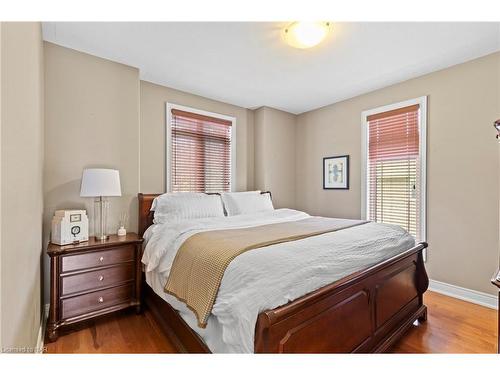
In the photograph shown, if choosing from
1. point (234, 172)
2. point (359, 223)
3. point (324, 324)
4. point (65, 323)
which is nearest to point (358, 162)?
point (359, 223)

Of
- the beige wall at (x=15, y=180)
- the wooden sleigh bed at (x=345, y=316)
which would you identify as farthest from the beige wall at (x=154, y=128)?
the beige wall at (x=15, y=180)

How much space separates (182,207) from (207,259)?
129 cm

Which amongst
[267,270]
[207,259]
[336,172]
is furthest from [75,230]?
[336,172]

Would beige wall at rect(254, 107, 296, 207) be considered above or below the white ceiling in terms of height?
below

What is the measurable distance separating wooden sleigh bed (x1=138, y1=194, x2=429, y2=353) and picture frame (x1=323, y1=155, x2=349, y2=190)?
1717mm

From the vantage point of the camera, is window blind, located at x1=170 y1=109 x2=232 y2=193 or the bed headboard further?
window blind, located at x1=170 y1=109 x2=232 y2=193

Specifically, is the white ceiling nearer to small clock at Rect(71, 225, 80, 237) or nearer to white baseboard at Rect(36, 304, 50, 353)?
small clock at Rect(71, 225, 80, 237)

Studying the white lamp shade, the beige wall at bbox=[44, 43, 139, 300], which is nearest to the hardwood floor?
the beige wall at bbox=[44, 43, 139, 300]

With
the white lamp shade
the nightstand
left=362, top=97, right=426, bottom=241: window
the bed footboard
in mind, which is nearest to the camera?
the bed footboard

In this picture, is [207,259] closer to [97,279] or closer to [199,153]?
[97,279]

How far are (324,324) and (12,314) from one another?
140 cm

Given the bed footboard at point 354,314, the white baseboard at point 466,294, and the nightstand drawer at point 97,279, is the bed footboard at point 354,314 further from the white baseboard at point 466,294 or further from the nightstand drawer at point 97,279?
the nightstand drawer at point 97,279

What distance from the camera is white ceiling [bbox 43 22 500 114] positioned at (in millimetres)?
2115

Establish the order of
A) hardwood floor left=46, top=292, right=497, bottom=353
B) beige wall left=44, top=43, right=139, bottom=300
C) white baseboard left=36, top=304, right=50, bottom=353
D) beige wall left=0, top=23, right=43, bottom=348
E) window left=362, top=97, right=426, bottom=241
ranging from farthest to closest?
window left=362, top=97, right=426, bottom=241 < beige wall left=44, top=43, right=139, bottom=300 < hardwood floor left=46, top=292, right=497, bottom=353 < white baseboard left=36, top=304, right=50, bottom=353 < beige wall left=0, top=23, right=43, bottom=348
